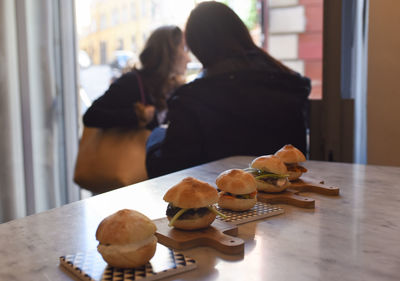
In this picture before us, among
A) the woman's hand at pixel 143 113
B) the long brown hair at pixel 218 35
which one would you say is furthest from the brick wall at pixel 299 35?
the woman's hand at pixel 143 113

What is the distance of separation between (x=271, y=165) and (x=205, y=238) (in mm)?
349

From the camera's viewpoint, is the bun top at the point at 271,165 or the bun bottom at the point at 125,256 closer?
the bun bottom at the point at 125,256

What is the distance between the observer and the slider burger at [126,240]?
29.2 inches

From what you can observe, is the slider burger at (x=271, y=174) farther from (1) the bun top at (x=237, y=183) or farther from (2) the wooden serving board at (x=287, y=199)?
(1) the bun top at (x=237, y=183)

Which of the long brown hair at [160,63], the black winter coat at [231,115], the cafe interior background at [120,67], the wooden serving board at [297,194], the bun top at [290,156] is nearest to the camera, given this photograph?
the wooden serving board at [297,194]

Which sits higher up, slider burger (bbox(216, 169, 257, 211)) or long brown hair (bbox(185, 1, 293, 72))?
long brown hair (bbox(185, 1, 293, 72))

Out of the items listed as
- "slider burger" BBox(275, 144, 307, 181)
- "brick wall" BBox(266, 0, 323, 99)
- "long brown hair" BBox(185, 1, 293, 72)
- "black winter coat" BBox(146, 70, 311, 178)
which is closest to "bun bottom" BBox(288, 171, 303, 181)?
"slider burger" BBox(275, 144, 307, 181)

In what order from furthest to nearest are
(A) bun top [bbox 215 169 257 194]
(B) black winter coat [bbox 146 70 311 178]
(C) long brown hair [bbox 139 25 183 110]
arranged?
1. (C) long brown hair [bbox 139 25 183 110]
2. (B) black winter coat [bbox 146 70 311 178]
3. (A) bun top [bbox 215 169 257 194]

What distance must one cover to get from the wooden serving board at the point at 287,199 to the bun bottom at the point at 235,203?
0.11 metres

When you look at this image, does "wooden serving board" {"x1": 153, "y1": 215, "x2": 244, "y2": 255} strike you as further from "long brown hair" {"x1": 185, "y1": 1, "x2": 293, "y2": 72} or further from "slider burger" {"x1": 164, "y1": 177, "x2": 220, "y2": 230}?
"long brown hair" {"x1": 185, "y1": 1, "x2": 293, "y2": 72}

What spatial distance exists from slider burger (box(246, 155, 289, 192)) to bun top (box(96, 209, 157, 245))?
0.45 m

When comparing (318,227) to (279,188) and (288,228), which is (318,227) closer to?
(288,228)

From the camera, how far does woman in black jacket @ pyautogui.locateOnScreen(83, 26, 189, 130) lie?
2742 millimetres

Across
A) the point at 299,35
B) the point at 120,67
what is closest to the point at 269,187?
the point at 299,35
